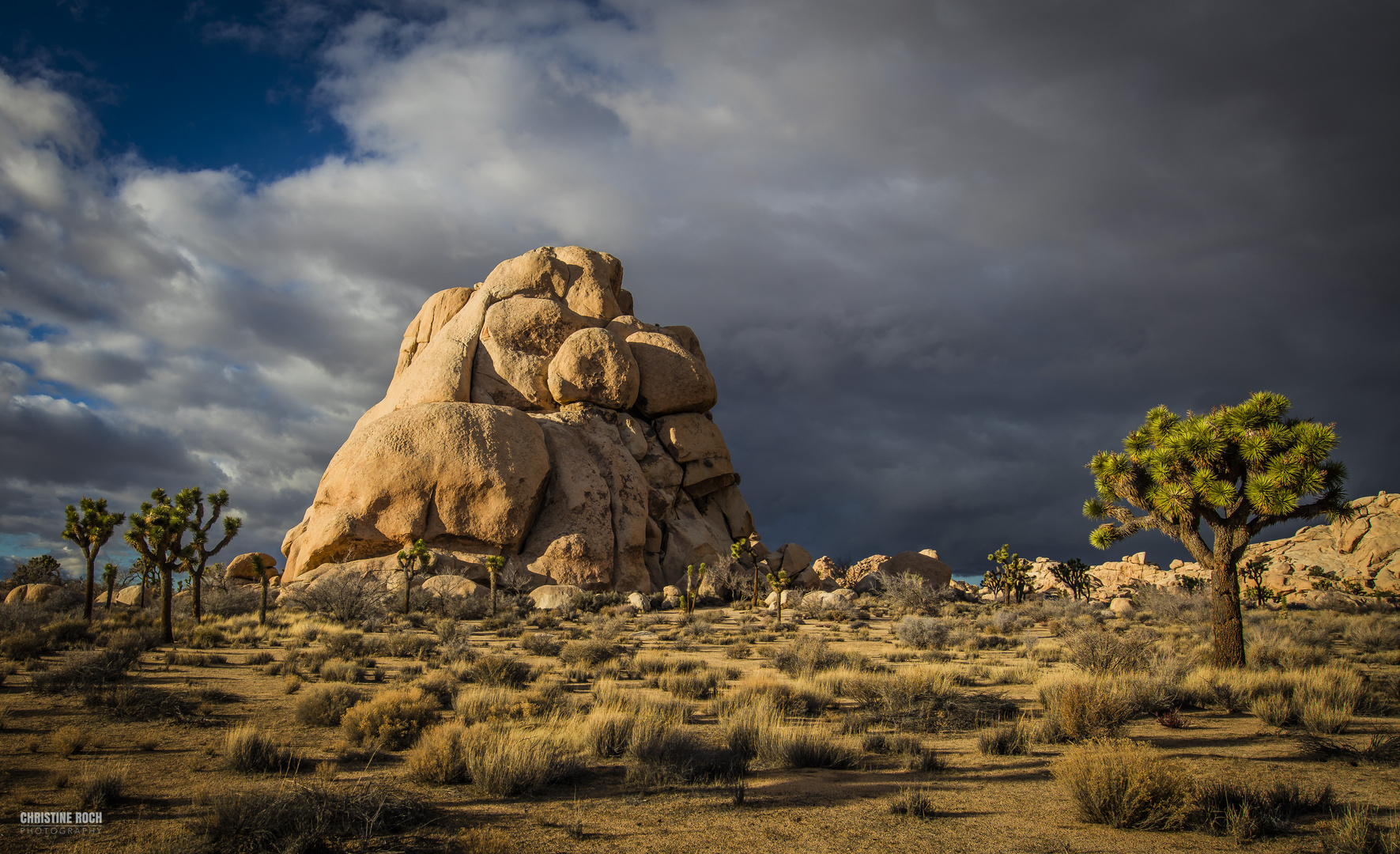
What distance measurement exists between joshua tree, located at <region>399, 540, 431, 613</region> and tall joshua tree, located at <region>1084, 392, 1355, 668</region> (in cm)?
2237

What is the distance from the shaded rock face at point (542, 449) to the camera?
115 feet

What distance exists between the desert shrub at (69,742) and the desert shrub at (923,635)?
1787 centimetres

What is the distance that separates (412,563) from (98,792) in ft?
74.8

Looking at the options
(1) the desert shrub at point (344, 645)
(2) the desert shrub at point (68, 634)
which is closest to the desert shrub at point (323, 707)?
(1) the desert shrub at point (344, 645)

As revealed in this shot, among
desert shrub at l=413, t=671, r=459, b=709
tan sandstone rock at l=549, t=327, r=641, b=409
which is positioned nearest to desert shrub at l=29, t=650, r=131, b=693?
desert shrub at l=413, t=671, r=459, b=709

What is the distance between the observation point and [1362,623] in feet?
72.6

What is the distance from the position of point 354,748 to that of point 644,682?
5896 mm

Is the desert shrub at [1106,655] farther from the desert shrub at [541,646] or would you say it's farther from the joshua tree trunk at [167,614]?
the joshua tree trunk at [167,614]

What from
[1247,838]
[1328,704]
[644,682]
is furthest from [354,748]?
[1328,704]

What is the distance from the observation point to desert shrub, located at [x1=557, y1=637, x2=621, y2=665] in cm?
1521

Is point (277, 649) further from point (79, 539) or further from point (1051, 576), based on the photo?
point (1051, 576)

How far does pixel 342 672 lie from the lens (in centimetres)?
1273

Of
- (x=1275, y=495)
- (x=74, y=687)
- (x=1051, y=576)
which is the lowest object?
(x=1051, y=576)

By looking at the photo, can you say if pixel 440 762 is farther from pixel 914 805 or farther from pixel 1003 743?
pixel 1003 743
